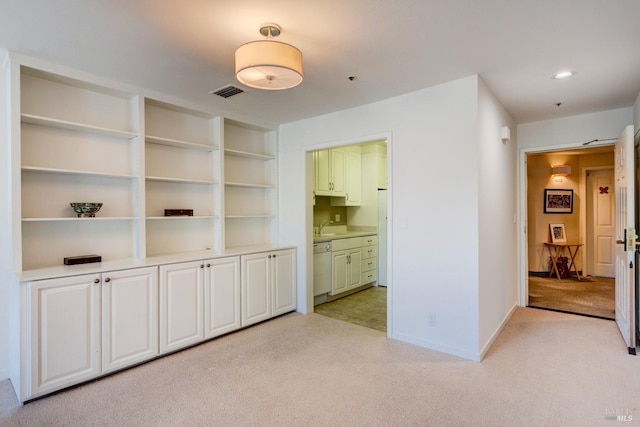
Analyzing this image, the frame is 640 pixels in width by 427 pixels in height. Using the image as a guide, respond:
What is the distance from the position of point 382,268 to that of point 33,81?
4886 millimetres

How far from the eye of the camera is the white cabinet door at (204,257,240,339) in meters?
3.34

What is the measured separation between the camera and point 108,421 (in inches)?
83.6

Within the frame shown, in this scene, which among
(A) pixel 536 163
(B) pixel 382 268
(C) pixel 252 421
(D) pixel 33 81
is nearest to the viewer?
(C) pixel 252 421

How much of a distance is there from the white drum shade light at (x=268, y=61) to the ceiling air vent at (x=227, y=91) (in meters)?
1.03

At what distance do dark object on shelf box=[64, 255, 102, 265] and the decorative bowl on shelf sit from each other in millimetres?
346

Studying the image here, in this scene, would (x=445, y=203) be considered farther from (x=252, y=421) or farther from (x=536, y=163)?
(x=536, y=163)

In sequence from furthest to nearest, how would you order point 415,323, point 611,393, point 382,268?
point 382,268 → point 415,323 → point 611,393

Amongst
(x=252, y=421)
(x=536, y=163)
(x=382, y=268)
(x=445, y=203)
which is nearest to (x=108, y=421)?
(x=252, y=421)

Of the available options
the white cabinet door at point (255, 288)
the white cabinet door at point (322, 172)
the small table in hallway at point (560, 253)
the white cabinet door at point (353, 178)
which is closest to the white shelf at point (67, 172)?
the white cabinet door at point (255, 288)

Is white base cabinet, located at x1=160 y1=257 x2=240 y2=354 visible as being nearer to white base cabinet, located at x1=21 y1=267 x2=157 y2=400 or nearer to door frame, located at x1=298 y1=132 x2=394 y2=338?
white base cabinet, located at x1=21 y1=267 x2=157 y2=400

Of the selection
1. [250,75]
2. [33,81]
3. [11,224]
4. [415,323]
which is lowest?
[415,323]

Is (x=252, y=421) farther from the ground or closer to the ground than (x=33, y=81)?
closer to the ground

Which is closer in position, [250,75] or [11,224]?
[250,75]

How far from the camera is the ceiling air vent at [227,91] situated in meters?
3.14
